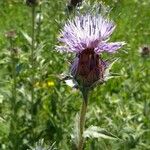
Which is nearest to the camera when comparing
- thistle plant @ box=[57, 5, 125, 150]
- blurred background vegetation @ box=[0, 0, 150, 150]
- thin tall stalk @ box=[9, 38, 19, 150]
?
thistle plant @ box=[57, 5, 125, 150]

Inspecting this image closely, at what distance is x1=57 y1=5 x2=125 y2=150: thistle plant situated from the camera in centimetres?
193

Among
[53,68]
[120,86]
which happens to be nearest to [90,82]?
[53,68]

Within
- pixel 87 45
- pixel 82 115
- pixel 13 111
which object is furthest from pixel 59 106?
pixel 87 45

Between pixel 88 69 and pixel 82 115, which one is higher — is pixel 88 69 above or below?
above

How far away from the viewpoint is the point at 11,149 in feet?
11.0

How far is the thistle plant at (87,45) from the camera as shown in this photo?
193 centimetres

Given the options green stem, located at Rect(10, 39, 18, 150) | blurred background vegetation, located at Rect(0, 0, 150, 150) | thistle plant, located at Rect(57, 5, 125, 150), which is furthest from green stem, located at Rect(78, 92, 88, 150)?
green stem, located at Rect(10, 39, 18, 150)

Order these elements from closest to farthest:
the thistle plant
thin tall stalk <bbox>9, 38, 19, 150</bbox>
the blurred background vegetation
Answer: the thistle plant < the blurred background vegetation < thin tall stalk <bbox>9, 38, 19, 150</bbox>

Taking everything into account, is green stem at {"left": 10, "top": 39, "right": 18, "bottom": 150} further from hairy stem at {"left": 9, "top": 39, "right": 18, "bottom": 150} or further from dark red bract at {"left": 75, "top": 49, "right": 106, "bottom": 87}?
dark red bract at {"left": 75, "top": 49, "right": 106, "bottom": 87}

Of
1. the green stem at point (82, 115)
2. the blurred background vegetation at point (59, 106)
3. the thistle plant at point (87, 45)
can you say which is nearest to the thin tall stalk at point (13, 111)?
the blurred background vegetation at point (59, 106)

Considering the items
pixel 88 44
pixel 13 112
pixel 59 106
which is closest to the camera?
pixel 88 44

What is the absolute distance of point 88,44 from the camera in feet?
6.40

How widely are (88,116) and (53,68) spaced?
36.2 inches

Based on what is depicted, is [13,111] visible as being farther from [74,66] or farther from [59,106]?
[74,66]
